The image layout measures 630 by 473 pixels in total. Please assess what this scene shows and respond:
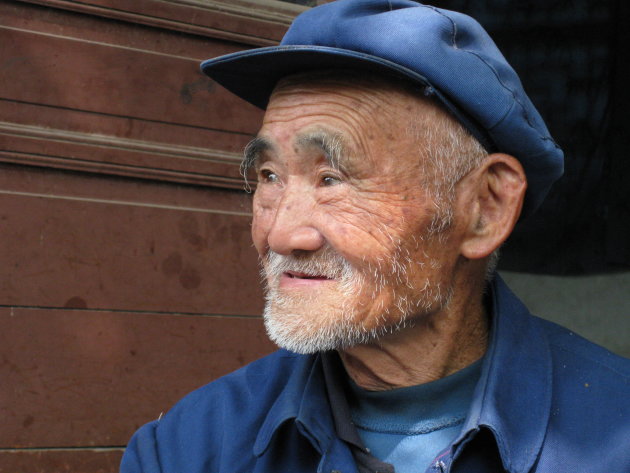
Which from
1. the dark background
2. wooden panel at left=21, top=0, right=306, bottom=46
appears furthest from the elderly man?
the dark background

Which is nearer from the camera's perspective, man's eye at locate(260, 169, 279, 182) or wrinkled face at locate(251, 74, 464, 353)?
wrinkled face at locate(251, 74, 464, 353)

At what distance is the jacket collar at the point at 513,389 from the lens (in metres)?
1.76

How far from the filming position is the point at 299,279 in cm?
195

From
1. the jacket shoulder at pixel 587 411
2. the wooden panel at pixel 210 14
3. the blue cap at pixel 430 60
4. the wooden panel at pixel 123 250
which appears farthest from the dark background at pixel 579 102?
the jacket shoulder at pixel 587 411

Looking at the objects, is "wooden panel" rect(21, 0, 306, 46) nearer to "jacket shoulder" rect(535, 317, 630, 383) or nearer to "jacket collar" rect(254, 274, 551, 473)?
"jacket collar" rect(254, 274, 551, 473)

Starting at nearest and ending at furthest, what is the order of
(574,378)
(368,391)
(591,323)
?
(574,378) < (368,391) < (591,323)

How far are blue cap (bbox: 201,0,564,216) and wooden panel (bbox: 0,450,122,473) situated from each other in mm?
1520

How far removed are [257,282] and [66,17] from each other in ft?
3.77

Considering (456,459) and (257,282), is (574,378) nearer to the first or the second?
(456,459)

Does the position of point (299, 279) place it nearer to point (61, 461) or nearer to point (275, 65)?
point (275, 65)

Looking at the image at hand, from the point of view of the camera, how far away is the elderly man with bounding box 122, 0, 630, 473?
6.09 feet

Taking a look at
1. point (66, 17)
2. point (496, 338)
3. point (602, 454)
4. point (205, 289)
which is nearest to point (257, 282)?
point (205, 289)

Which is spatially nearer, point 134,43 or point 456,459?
point 456,459

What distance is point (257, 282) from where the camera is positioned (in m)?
3.27
